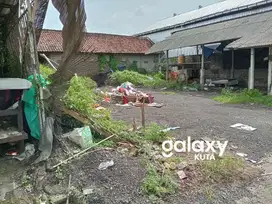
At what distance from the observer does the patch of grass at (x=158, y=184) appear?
10.8 ft

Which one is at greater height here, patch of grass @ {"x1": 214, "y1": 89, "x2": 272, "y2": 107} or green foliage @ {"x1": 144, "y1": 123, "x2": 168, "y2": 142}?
green foliage @ {"x1": 144, "y1": 123, "x2": 168, "y2": 142}

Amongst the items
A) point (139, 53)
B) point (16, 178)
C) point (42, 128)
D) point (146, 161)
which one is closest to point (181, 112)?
point (146, 161)

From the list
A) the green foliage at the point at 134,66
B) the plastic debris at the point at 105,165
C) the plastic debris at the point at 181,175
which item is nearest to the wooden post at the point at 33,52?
the plastic debris at the point at 105,165

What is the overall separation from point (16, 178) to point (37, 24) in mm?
2381

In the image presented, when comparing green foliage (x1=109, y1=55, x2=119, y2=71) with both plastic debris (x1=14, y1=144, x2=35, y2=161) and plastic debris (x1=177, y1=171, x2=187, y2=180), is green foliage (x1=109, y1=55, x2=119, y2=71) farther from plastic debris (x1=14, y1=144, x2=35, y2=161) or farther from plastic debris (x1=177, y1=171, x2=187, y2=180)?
plastic debris (x1=177, y1=171, x2=187, y2=180)

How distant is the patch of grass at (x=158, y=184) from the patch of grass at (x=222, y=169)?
1.73 feet

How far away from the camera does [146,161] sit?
395 centimetres

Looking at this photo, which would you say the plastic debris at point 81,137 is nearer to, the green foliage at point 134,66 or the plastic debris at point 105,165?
the plastic debris at point 105,165

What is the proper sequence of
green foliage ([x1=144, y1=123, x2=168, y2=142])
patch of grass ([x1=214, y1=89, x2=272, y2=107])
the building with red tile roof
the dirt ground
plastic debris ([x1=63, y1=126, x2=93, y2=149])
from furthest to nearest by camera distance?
the building with red tile roof, patch of grass ([x1=214, y1=89, x2=272, y2=107]), green foliage ([x1=144, y1=123, x2=168, y2=142]), plastic debris ([x1=63, y1=126, x2=93, y2=149]), the dirt ground

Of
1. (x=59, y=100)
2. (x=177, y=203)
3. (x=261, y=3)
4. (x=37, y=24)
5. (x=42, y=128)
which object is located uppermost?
(x=261, y=3)

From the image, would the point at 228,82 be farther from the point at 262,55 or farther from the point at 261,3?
the point at 261,3

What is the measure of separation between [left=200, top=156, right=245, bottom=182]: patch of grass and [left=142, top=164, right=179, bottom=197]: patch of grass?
528 millimetres

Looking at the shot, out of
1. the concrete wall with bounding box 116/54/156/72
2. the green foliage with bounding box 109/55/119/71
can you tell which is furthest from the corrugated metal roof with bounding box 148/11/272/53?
the concrete wall with bounding box 116/54/156/72

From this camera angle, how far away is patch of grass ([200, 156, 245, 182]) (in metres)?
3.70
